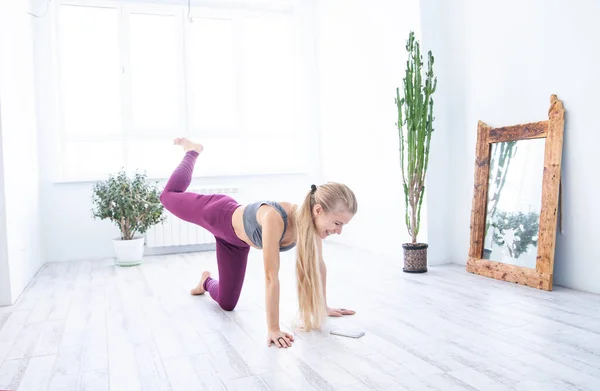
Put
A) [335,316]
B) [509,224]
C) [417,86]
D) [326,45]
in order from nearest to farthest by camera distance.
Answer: [335,316] → [509,224] → [417,86] → [326,45]

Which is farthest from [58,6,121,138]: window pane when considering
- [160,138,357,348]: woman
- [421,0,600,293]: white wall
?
[421,0,600,293]: white wall

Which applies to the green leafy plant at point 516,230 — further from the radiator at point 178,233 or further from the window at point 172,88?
the window at point 172,88

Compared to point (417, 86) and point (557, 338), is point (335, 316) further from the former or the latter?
point (417, 86)

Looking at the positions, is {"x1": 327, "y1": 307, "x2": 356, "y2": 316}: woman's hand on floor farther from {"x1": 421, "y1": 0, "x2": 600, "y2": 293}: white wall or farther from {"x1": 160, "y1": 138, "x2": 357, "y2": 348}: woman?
{"x1": 421, "y1": 0, "x2": 600, "y2": 293}: white wall

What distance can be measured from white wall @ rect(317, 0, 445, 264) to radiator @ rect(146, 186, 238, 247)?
1274 millimetres

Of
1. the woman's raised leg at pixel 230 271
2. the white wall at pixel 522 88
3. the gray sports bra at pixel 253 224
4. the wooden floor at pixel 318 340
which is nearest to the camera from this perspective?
the wooden floor at pixel 318 340

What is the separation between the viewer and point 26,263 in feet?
12.9

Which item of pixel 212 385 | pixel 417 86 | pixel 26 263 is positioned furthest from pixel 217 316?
pixel 417 86

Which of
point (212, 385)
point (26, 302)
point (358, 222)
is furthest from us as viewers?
point (358, 222)

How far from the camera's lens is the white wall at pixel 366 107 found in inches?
178

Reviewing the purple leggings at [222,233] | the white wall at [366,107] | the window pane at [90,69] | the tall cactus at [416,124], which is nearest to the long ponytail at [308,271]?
the purple leggings at [222,233]

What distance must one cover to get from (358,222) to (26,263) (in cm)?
294

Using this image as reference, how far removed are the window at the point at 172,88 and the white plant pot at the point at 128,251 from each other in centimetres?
97

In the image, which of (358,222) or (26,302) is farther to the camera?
(358,222)
